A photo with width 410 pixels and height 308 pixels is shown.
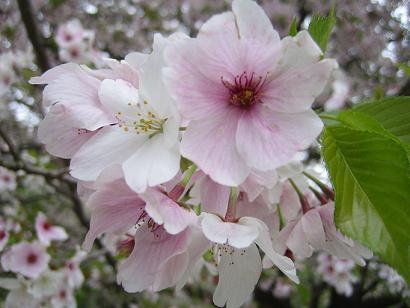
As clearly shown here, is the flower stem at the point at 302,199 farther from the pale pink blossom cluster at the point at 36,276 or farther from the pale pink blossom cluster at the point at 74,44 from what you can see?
the pale pink blossom cluster at the point at 74,44

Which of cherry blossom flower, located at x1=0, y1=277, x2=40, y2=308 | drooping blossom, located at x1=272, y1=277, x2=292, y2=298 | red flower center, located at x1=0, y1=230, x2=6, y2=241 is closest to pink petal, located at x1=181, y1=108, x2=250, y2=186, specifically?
cherry blossom flower, located at x1=0, y1=277, x2=40, y2=308

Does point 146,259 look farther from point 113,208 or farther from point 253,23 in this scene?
point 253,23

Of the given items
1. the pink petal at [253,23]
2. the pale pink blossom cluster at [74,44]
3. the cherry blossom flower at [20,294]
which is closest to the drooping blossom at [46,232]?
the cherry blossom flower at [20,294]

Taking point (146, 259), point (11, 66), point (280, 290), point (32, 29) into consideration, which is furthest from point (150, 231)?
point (280, 290)

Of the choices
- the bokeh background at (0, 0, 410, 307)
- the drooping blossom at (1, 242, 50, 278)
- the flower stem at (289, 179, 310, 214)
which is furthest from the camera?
the bokeh background at (0, 0, 410, 307)

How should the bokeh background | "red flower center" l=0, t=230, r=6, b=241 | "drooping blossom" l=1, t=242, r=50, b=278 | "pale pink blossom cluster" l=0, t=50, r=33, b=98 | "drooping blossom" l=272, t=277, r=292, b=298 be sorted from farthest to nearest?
"drooping blossom" l=272, t=277, r=292, b=298, the bokeh background, "pale pink blossom cluster" l=0, t=50, r=33, b=98, "red flower center" l=0, t=230, r=6, b=241, "drooping blossom" l=1, t=242, r=50, b=278

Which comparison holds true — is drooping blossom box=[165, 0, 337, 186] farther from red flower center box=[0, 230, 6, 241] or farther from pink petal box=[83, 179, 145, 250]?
red flower center box=[0, 230, 6, 241]

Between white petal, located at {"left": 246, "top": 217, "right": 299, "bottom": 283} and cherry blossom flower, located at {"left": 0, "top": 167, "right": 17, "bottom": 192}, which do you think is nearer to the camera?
white petal, located at {"left": 246, "top": 217, "right": 299, "bottom": 283}
